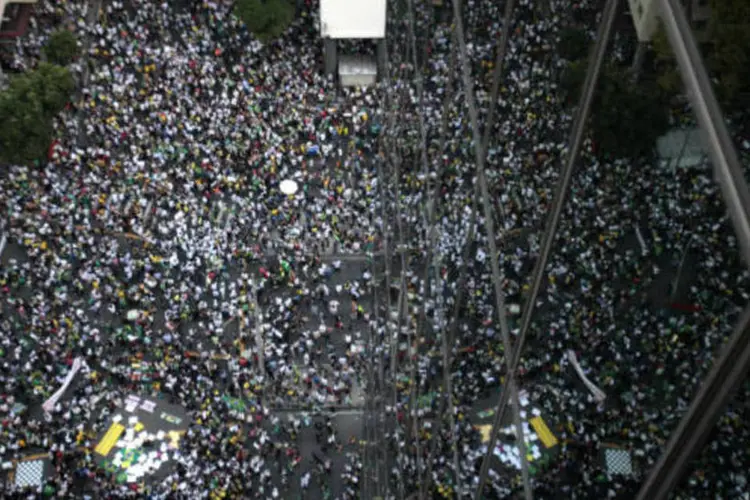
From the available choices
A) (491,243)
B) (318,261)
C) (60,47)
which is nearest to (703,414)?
(491,243)

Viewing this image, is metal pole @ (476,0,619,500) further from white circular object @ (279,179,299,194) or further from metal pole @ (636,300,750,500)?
white circular object @ (279,179,299,194)

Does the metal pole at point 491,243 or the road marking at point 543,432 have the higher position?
the metal pole at point 491,243

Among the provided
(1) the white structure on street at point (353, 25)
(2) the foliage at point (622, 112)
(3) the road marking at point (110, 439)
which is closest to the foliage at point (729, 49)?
(2) the foliage at point (622, 112)

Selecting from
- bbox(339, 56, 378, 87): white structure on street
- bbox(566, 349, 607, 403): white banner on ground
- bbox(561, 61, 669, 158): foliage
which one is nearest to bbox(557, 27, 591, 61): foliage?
bbox(561, 61, 669, 158): foliage

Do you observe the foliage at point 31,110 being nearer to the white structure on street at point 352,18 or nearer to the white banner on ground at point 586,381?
the white structure on street at point 352,18

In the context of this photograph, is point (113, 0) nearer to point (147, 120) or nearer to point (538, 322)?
point (147, 120)

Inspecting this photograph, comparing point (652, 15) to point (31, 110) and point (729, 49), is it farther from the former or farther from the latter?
point (31, 110)
